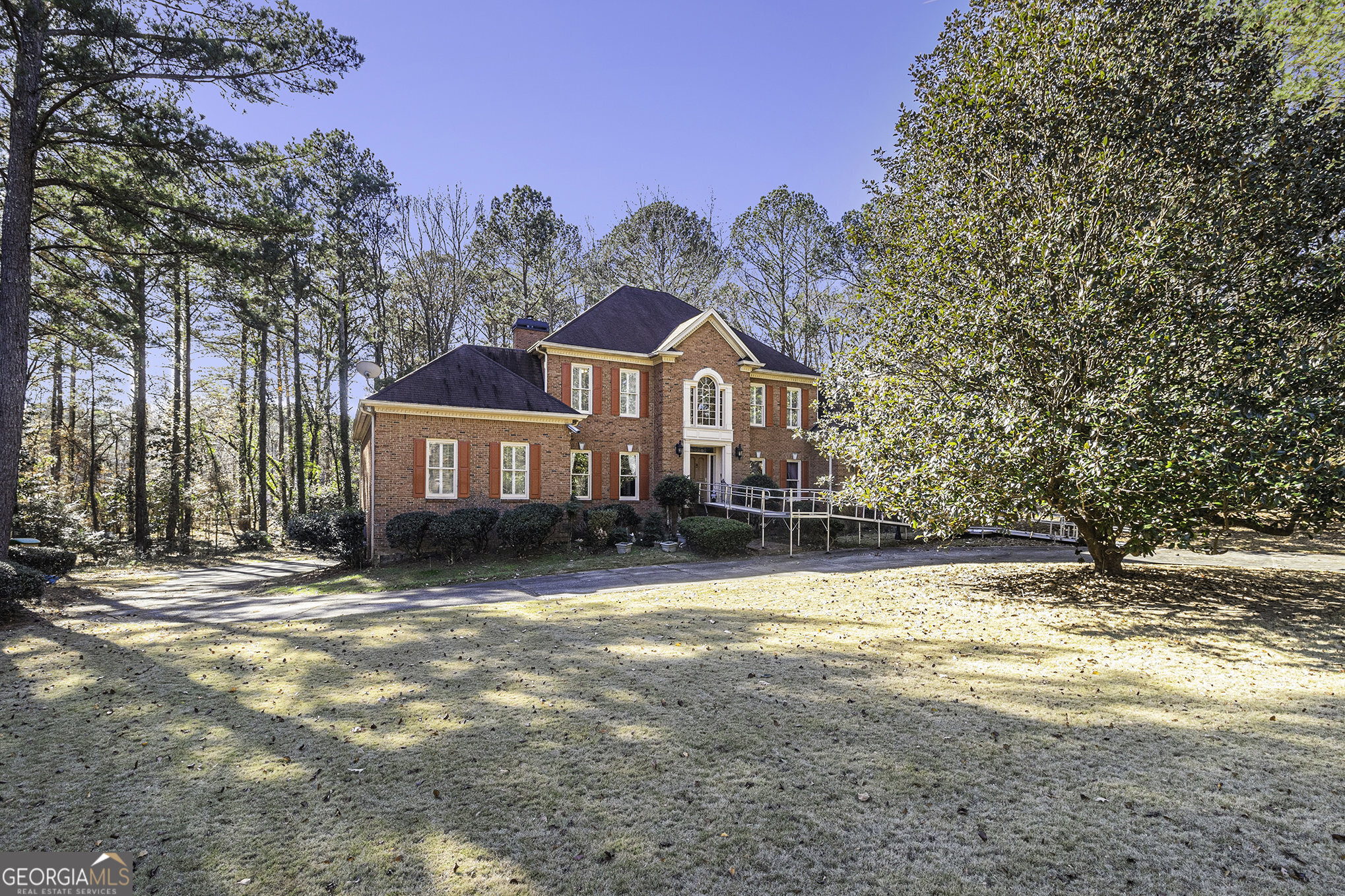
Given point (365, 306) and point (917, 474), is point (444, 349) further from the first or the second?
point (917, 474)

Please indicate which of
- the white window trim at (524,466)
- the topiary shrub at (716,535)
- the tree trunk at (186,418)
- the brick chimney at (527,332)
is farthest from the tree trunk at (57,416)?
the topiary shrub at (716,535)

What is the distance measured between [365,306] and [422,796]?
91.4ft

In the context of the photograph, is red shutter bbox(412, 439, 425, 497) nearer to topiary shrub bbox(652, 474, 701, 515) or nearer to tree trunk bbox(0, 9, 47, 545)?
topiary shrub bbox(652, 474, 701, 515)

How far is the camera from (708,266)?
30.6 metres

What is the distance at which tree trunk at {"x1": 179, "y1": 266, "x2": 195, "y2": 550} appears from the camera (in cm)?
2248

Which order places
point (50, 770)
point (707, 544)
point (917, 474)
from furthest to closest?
point (707, 544) < point (917, 474) < point (50, 770)

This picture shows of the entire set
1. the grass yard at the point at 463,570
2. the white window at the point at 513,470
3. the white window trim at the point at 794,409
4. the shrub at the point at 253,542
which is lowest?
the shrub at the point at 253,542

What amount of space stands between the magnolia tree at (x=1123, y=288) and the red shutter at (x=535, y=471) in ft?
34.7

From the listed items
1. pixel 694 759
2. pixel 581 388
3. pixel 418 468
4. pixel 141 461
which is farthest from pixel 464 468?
pixel 694 759

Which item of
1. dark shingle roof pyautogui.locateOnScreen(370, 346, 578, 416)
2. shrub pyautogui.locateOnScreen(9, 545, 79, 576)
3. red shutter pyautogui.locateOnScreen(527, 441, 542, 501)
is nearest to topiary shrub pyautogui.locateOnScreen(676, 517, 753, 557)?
red shutter pyautogui.locateOnScreen(527, 441, 542, 501)

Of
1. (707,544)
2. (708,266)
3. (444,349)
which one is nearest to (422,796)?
(707,544)

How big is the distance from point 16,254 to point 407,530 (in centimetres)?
875

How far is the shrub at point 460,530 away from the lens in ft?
48.7

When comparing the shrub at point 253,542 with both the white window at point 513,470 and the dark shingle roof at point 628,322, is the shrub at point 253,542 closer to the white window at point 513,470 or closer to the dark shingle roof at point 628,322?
the white window at point 513,470
